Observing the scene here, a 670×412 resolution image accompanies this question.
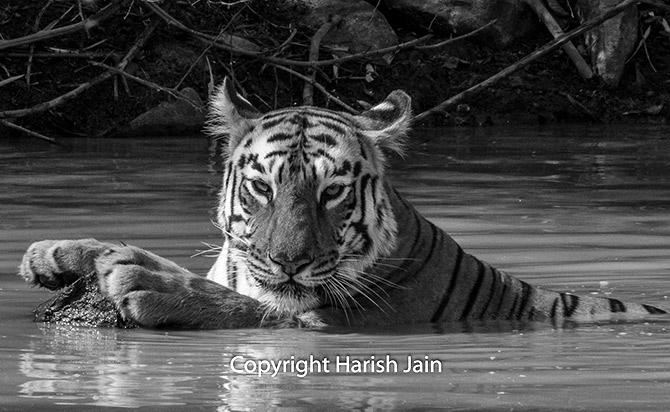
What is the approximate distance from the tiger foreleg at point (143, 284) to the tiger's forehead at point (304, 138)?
52 centimetres

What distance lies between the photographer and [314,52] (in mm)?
15016

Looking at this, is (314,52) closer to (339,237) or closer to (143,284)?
(339,237)

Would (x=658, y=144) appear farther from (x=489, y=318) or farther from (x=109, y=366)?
(x=109, y=366)

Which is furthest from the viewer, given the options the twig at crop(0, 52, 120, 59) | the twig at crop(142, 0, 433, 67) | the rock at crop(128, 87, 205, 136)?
the rock at crop(128, 87, 205, 136)

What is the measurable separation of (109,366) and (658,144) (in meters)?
9.85

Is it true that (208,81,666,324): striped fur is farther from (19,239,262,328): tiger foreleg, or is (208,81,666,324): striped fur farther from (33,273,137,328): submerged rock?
(33,273,137,328): submerged rock

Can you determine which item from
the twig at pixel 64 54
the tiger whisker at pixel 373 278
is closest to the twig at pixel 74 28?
the twig at pixel 64 54

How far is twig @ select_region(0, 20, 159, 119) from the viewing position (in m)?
12.6

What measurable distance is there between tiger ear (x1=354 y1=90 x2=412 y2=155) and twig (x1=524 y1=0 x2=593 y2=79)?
999 cm

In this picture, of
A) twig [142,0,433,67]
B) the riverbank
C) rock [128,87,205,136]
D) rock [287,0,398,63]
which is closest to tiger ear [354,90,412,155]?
twig [142,0,433,67]

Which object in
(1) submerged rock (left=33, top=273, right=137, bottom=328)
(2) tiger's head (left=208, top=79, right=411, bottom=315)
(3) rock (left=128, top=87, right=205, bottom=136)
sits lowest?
(1) submerged rock (left=33, top=273, right=137, bottom=328)

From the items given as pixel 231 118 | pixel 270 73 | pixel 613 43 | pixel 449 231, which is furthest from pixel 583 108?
pixel 231 118

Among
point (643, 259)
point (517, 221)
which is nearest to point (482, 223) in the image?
point (517, 221)

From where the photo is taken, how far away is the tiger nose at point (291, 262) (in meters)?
5.83
